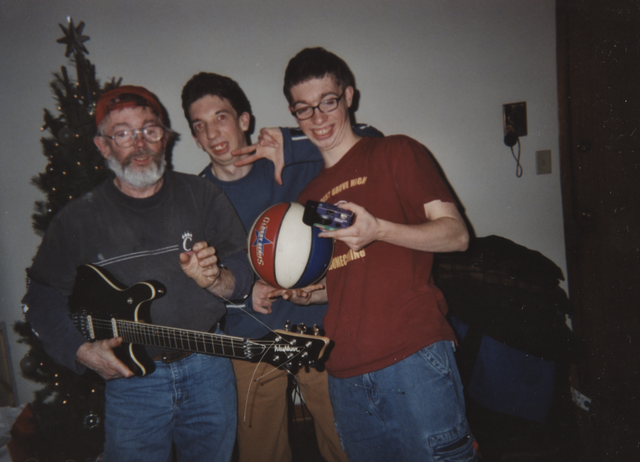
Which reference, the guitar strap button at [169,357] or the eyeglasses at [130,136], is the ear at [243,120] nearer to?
the eyeglasses at [130,136]

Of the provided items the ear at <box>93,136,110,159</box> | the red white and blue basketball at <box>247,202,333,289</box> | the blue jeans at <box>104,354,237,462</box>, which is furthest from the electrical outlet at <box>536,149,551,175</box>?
the ear at <box>93,136,110,159</box>

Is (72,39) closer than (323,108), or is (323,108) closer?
(323,108)

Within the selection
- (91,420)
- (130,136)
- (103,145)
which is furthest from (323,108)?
(91,420)

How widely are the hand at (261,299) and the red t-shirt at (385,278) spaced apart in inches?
18.5

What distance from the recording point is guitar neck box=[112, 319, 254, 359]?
1.55 meters

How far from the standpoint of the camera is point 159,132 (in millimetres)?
1800

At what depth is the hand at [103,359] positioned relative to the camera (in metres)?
1.58

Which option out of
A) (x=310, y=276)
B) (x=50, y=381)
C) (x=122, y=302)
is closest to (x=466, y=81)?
(x=310, y=276)

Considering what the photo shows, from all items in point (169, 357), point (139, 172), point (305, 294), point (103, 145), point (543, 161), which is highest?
point (103, 145)

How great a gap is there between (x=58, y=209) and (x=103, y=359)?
4.37 ft

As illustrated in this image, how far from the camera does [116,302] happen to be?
5.40 feet

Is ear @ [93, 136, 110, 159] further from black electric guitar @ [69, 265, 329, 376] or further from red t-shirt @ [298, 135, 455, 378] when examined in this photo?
red t-shirt @ [298, 135, 455, 378]

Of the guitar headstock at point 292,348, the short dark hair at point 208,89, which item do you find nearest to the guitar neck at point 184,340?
the guitar headstock at point 292,348

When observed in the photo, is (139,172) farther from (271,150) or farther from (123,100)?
(271,150)
